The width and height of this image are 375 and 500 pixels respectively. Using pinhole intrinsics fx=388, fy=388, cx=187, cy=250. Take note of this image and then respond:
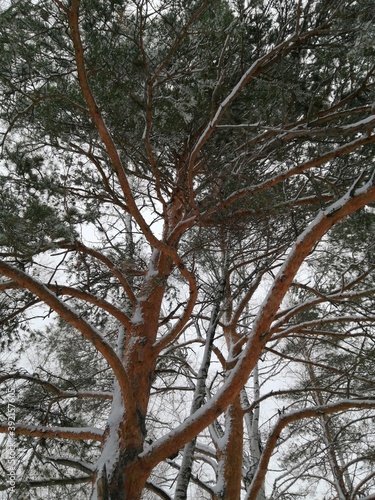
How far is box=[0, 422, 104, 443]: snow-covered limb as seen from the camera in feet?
8.97

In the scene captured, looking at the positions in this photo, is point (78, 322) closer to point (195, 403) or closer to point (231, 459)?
point (195, 403)

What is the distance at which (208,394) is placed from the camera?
16.1 ft

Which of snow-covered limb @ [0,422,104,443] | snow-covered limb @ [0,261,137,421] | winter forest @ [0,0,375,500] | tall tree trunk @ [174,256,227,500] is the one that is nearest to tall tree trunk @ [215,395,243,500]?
winter forest @ [0,0,375,500]

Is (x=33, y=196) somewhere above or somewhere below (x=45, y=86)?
below

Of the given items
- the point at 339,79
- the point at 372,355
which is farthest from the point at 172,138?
the point at 372,355

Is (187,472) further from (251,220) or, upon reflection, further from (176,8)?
(176,8)

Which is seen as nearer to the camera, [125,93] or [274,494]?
[125,93]

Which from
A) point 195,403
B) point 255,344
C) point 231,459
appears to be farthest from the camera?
point 231,459

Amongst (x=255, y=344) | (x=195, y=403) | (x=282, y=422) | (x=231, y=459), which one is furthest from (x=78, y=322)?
(x=231, y=459)

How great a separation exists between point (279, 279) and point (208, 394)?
3090 mm

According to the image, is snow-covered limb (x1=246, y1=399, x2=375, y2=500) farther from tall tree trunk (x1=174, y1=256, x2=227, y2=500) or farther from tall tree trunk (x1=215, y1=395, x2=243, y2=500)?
tall tree trunk (x1=174, y1=256, x2=227, y2=500)

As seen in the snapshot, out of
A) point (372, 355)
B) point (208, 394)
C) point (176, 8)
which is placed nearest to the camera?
point (372, 355)

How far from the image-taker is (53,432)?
2770mm

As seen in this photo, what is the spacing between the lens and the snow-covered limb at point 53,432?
8.97 feet
